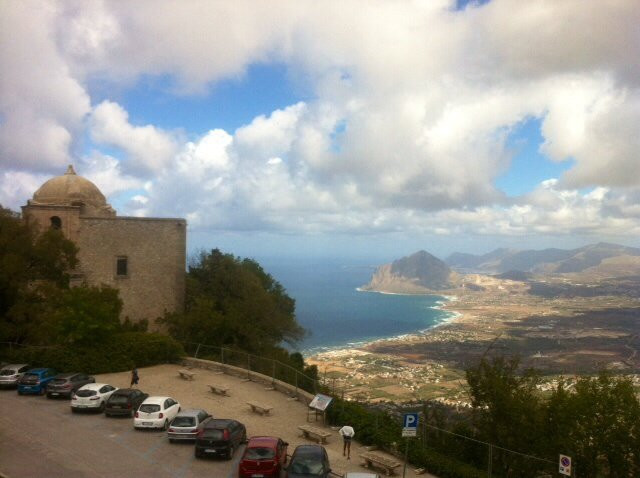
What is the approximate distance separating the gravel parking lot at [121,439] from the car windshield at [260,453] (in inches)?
46.6

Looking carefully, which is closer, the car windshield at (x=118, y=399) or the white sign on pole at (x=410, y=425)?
the white sign on pole at (x=410, y=425)

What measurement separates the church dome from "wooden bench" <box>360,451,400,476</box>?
2985 cm

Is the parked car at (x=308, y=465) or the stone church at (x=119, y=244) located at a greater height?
the stone church at (x=119, y=244)

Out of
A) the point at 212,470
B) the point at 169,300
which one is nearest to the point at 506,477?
the point at 212,470

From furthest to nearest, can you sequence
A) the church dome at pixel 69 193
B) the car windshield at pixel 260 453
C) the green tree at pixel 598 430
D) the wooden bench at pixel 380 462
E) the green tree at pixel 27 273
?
1. the church dome at pixel 69 193
2. the green tree at pixel 27 273
3. the green tree at pixel 598 430
4. the wooden bench at pixel 380 462
5. the car windshield at pixel 260 453

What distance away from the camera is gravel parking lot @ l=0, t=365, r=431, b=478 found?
1471 centimetres

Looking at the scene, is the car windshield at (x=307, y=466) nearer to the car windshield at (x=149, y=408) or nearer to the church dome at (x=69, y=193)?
the car windshield at (x=149, y=408)

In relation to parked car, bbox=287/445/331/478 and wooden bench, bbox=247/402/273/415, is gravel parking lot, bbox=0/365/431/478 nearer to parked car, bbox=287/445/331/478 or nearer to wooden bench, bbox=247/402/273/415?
wooden bench, bbox=247/402/273/415

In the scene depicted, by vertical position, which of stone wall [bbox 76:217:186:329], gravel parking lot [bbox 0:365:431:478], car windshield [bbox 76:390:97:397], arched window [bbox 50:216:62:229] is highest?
arched window [bbox 50:216:62:229]

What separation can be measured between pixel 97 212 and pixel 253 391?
22346 millimetres

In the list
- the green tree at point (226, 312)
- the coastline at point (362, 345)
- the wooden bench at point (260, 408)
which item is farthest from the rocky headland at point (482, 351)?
the wooden bench at point (260, 408)

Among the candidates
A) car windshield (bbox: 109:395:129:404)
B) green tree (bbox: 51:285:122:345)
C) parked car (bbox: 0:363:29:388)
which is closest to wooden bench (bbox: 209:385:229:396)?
car windshield (bbox: 109:395:129:404)

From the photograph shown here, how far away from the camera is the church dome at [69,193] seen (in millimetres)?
37031

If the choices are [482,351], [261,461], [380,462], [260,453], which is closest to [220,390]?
[260,453]
